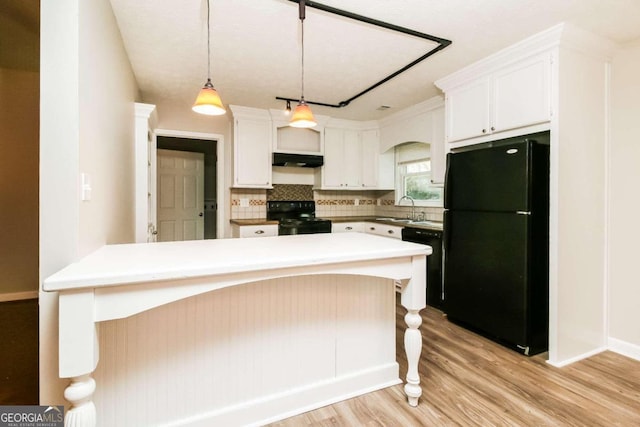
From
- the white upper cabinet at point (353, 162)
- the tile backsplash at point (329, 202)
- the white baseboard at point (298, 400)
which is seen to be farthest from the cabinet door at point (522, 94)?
the white upper cabinet at point (353, 162)

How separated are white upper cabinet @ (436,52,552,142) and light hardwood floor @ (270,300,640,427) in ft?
5.93

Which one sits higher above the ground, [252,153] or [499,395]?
[252,153]

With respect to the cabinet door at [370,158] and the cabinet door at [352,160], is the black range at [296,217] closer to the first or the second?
the cabinet door at [352,160]

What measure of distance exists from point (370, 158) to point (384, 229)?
1.30 m

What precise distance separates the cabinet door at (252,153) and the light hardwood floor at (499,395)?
272 centimetres

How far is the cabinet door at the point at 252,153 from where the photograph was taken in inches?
159

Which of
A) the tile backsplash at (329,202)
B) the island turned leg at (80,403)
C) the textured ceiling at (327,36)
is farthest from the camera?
the tile backsplash at (329,202)

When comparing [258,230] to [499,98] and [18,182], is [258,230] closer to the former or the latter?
[18,182]

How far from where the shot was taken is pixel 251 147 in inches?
162

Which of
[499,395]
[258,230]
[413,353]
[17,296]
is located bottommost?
[499,395]

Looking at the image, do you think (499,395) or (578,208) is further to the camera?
(578,208)

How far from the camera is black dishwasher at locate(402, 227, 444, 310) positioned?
326 centimetres

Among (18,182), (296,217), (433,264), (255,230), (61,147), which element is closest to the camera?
(61,147)

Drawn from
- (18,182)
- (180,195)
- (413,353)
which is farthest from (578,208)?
(18,182)
